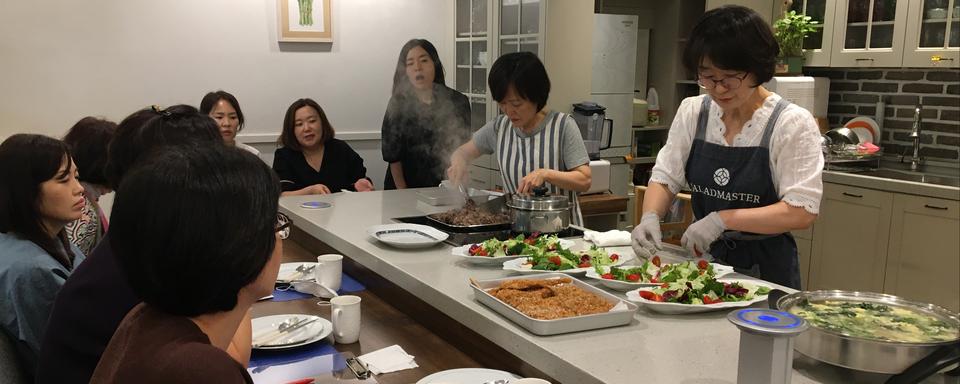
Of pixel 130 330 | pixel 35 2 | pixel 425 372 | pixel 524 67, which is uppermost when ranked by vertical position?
pixel 35 2

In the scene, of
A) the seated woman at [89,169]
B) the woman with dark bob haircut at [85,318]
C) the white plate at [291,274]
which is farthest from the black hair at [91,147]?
the woman with dark bob haircut at [85,318]

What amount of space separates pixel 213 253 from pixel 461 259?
1.35 metres

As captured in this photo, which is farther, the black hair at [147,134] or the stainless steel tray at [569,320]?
the black hair at [147,134]

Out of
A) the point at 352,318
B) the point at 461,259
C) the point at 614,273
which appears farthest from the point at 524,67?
the point at 352,318

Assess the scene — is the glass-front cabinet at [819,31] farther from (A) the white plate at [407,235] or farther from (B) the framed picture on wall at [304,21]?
(A) the white plate at [407,235]

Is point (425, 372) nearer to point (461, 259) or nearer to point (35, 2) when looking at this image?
point (461, 259)

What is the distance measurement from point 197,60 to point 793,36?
13.3ft

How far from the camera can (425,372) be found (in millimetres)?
1714

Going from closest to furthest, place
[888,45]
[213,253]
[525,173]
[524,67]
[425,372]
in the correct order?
[213,253] → [425,372] → [524,67] → [525,173] → [888,45]

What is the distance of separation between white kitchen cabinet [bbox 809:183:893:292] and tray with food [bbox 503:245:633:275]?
187 cm

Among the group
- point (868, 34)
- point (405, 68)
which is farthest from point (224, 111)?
point (868, 34)

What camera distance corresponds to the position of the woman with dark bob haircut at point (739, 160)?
2.04m

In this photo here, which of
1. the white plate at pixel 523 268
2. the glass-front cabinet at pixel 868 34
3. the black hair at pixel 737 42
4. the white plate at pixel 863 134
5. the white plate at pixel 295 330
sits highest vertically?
the glass-front cabinet at pixel 868 34

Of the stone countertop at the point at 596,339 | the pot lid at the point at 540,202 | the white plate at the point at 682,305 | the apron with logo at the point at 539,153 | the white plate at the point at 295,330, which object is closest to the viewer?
the stone countertop at the point at 596,339
